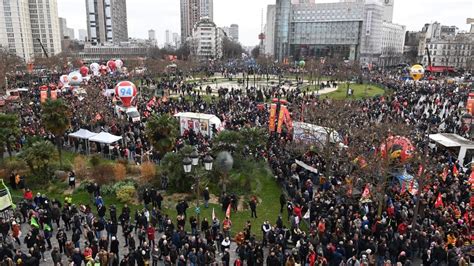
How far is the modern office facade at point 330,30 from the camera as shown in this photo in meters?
117

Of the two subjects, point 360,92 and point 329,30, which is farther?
point 329,30

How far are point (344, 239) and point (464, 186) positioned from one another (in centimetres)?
803

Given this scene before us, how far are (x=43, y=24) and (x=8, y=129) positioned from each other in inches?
4594

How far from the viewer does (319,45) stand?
412ft

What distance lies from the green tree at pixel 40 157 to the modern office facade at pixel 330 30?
328 ft

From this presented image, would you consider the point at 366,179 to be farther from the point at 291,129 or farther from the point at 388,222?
the point at 291,129

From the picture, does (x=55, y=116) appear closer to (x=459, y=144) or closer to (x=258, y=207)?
→ (x=258, y=207)

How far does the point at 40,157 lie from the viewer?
1961 centimetres

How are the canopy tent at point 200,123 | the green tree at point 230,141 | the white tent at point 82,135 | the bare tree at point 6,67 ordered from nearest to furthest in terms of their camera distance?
the green tree at point 230,141
the white tent at point 82,135
the canopy tent at point 200,123
the bare tree at point 6,67

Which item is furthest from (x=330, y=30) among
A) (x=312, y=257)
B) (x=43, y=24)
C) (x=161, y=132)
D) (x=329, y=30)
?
(x=312, y=257)

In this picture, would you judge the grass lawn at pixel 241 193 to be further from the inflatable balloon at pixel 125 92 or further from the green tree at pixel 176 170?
the inflatable balloon at pixel 125 92

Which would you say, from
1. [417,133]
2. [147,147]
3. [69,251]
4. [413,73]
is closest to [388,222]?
[69,251]

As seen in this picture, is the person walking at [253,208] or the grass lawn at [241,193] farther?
the grass lawn at [241,193]

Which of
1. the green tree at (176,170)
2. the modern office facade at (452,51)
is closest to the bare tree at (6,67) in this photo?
the green tree at (176,170)
